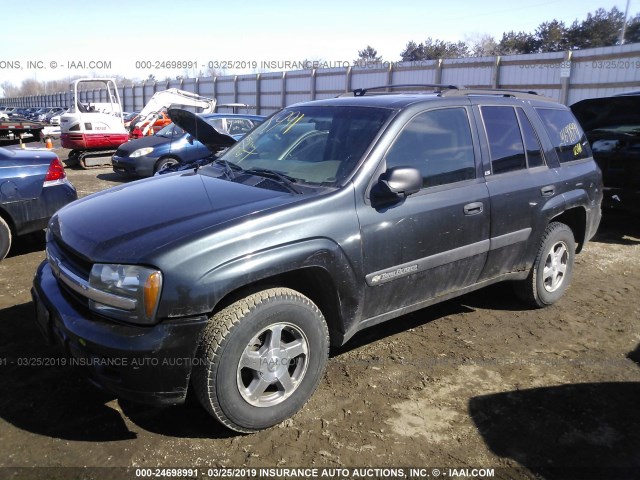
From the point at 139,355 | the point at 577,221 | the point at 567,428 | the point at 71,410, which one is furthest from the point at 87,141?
the point at 567,428


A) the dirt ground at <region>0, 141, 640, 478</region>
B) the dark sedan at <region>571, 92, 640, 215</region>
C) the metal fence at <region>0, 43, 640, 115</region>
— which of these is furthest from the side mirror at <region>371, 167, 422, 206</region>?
the metal fence at <region>0, 43, 640, 115</region>

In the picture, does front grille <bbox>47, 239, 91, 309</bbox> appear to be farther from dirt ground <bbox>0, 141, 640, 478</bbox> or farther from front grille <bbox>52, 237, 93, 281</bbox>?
dirt ground <bbox>0, 141, 640, 478</bbox>

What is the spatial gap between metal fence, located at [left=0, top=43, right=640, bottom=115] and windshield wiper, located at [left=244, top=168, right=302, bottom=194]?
11.9m

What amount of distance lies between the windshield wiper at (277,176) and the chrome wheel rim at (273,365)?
2.82ft

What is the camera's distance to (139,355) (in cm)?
246

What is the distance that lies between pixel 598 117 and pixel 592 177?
3.26 metres

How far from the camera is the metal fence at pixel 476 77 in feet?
52.3

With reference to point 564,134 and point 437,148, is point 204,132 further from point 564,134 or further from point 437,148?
point 564,134

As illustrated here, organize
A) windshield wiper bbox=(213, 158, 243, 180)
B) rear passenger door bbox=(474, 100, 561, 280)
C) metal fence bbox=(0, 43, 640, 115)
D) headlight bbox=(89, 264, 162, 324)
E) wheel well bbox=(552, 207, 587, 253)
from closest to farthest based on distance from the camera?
headlight bbox=(89, 264, 162, 324)
windshield wiper bbox=(213, 158, 243, 180)
rear passenger door bbox=(474, 100, 561, 280)
wheel well bbox=(552, 207, 587, 253)
metal fence bbox=(0, 43, 640, 115)

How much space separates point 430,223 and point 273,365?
1370 millimetres

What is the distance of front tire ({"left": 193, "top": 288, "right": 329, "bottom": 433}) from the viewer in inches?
102

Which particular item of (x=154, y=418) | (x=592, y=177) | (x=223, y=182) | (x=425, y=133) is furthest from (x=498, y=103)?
(x=154, y=418)

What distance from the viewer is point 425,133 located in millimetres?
3543

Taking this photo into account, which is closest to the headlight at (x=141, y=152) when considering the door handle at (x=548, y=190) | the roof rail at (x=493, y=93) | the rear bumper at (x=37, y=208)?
the rear bumper at (x=37, y=208)
